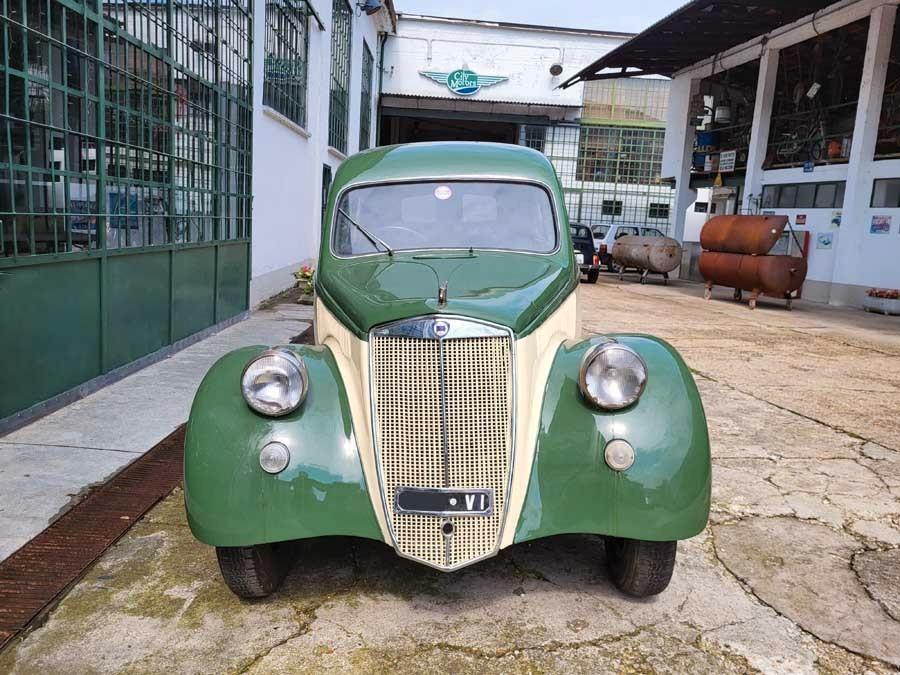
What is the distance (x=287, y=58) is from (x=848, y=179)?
1149 cm

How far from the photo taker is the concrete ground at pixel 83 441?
11.7ft

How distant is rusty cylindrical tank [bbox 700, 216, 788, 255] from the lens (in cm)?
1395

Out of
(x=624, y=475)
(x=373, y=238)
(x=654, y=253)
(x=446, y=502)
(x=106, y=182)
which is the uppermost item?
(x=106, y=182)

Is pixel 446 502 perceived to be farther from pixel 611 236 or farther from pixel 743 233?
pixel 611 236

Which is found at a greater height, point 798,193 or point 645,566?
point 798,193

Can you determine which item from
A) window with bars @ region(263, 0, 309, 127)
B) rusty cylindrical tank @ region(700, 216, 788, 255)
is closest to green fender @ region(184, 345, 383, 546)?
window with bars @ region(263, 0, 309, 127)

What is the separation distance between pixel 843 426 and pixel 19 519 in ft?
18.4

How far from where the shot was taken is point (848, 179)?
15.0m

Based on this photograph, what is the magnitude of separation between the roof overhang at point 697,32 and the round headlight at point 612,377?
15266mm

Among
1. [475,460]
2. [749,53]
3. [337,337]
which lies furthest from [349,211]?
[749,53]

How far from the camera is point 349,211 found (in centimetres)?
405

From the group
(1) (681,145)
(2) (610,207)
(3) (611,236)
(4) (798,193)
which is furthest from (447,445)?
(2) (610,207)

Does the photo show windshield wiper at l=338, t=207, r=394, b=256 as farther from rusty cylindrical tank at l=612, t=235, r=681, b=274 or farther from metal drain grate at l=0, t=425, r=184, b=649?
rusty cylindrical tank at l=612, t=235, r=681, b=274

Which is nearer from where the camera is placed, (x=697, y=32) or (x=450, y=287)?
(x=450, y=287)
